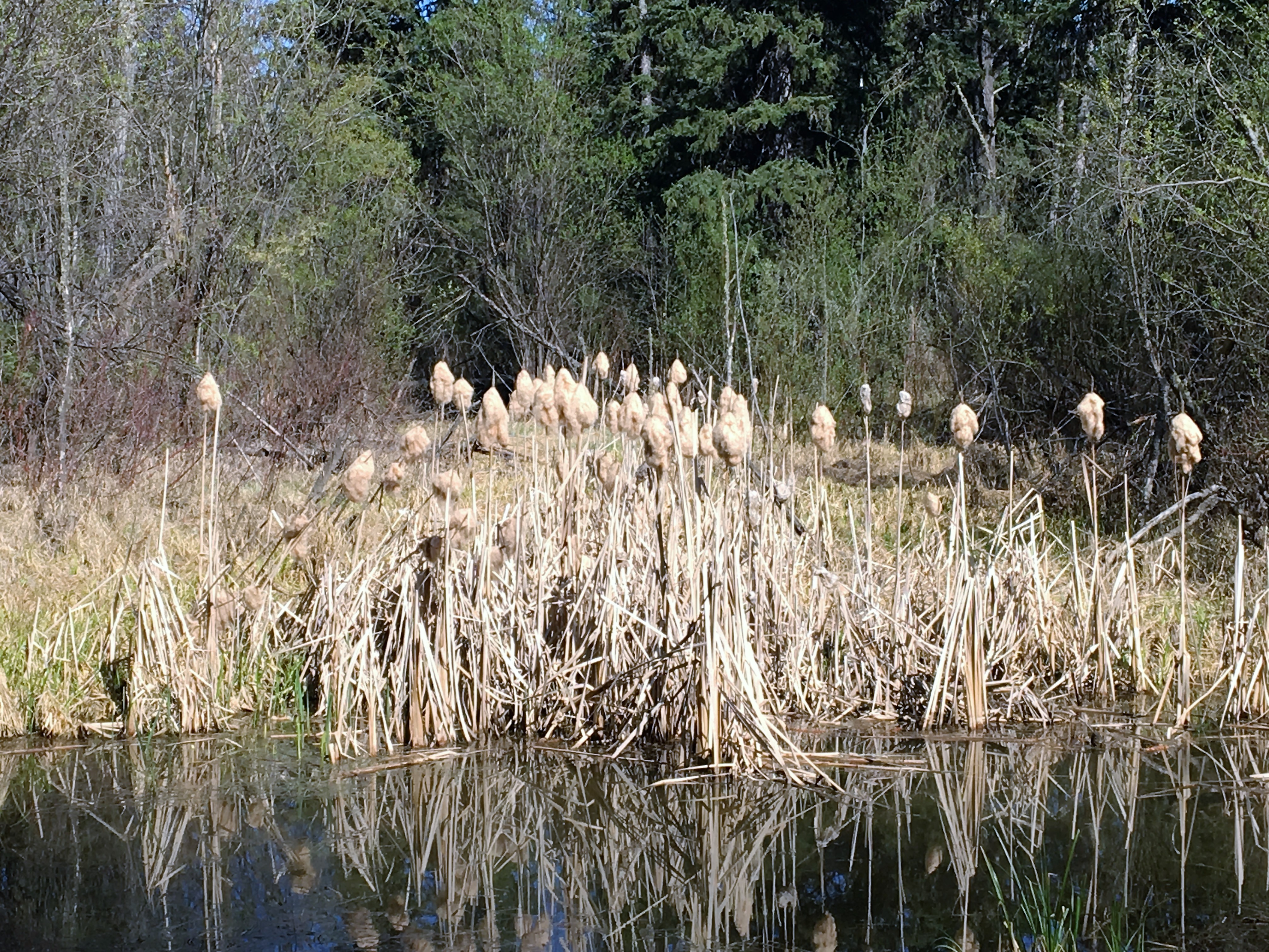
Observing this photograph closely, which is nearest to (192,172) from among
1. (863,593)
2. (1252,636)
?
(863,593)

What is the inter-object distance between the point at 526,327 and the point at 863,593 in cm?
1282

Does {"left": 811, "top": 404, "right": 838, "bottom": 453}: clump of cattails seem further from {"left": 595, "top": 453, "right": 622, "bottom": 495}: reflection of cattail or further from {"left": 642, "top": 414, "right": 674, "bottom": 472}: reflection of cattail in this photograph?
{"left": 642, "top": 414, "right": 674, "bottom": 472}: reflection of cattail

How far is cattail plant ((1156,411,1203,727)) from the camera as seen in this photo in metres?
4.60

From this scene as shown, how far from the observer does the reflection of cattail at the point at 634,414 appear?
4566 millimetres

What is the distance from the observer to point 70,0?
28.5ft

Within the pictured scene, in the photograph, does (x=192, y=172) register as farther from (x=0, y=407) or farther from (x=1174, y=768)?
(x=1174, y=768)

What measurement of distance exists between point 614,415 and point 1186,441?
2.16m

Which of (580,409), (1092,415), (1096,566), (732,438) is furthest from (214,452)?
(1096,566)

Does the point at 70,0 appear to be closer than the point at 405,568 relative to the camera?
No

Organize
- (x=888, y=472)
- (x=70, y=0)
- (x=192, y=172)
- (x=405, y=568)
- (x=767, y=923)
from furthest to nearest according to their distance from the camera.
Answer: (x=888, y=472), (x=192, y=172), (x=70, y=0), (x=405, y=568), (x=767, y=923)

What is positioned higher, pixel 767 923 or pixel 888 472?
pixel 888 472

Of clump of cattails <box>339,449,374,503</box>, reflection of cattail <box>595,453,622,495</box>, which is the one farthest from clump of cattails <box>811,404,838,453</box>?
clump of cattails <box>339,449,374,503</box>

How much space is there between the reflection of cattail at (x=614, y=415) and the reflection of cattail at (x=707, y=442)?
2.41 feet

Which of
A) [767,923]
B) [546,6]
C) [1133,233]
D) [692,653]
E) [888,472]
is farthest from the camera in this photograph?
[546,6]
